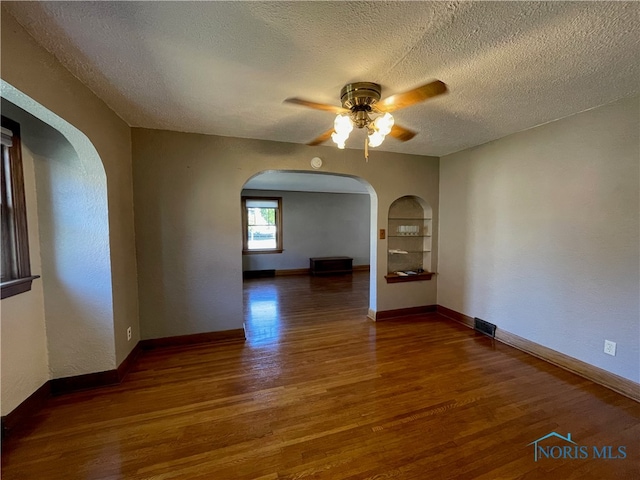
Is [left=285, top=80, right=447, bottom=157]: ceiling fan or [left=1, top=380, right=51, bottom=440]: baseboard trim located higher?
[left=285, top=80, right=447, bottom=157]: ceiling fan

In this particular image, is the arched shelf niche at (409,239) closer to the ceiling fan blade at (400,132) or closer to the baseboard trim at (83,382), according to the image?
the ceiling fan blade at (400,132)

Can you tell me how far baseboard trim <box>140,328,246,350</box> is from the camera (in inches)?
116

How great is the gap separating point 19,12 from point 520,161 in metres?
3.95

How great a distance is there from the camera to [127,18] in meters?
1.28

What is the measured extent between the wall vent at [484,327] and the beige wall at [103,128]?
3931mm

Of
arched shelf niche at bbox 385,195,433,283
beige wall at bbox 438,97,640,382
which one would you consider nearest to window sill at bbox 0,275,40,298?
arched shelf niche at bbox 385,195,433,283

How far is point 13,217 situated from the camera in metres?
1.87

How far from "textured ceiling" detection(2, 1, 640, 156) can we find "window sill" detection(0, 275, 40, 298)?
4.80 ft

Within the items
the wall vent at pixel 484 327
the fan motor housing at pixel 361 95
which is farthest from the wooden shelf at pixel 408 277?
the fan motor housing at pixel 361 95

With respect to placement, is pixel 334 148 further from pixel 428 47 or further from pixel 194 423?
pixel 194 423

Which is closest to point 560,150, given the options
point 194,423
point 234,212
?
point 234,212

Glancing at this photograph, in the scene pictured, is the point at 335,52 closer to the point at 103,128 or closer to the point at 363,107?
the point at 363,107

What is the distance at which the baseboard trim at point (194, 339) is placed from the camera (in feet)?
9.64

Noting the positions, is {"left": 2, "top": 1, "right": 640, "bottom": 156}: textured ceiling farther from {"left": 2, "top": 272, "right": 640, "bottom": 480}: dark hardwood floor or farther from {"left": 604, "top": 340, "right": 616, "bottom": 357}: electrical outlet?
{"left": 2, "top": 272, "right": 640, "bottom": 480}: dark hardwood floor
